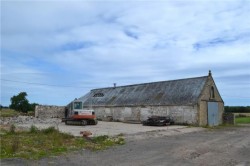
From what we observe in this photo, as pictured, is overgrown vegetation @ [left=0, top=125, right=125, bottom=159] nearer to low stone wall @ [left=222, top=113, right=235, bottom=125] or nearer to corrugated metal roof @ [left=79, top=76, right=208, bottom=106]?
corrugated metal roof @ [left=79, top=76, right=208, bottom=106]

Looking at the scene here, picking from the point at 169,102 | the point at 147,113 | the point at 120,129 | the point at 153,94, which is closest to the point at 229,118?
the point at 169,102

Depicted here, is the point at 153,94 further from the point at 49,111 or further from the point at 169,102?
the point at 49,111

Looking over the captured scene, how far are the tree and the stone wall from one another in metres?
27.6

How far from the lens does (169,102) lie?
37188 millimetres

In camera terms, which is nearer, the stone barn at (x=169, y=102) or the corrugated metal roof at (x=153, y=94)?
the stone barn at (x=169, y=102)

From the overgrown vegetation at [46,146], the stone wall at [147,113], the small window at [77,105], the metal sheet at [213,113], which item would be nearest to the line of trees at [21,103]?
the stone wall at [147,113]

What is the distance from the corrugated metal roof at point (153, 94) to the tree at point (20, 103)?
22.9 m

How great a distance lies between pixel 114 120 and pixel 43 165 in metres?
32.8

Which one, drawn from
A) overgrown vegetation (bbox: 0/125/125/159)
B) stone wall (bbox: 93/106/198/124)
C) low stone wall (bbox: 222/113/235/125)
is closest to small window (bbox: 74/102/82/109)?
stone wall (bbox: 93/106/198/124)

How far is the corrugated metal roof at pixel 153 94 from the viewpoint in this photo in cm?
3656

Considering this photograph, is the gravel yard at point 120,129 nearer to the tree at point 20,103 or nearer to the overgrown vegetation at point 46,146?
the overgrown vegetation at point 46,146

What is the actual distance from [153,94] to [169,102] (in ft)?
13.4

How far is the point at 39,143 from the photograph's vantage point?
15.1 m

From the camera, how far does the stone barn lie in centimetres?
3514
